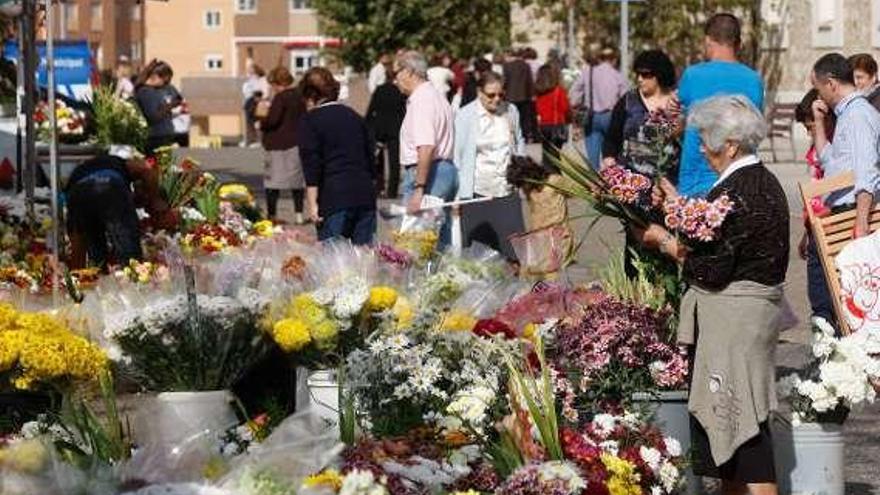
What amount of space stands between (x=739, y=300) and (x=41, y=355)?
2.52m

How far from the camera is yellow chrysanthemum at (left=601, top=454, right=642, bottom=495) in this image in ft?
26.6

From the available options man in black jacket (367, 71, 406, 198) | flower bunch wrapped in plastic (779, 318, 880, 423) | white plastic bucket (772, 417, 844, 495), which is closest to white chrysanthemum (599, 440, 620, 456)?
white plastic bucket (772, 417, 844, 495)

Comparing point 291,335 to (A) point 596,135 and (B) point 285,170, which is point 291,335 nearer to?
(B) point 285,170

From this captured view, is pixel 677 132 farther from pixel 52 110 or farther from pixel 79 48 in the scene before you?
pixel 79 48

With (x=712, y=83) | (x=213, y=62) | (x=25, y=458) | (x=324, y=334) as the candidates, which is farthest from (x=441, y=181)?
(x=213, y=62)

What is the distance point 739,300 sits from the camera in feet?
27.8

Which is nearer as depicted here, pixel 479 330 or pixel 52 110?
pixel 479 330

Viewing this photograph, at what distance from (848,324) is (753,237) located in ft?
12.6

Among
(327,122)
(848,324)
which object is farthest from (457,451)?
(327,122)

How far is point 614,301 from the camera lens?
9.35 metres

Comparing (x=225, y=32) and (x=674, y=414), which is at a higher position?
(x=225, y=32)

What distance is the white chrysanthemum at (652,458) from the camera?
8359 mm

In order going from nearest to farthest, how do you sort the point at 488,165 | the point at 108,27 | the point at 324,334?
the point at 324,334 < the point at 488,165 < the point at 108,27

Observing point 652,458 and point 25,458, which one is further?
point 652,458
